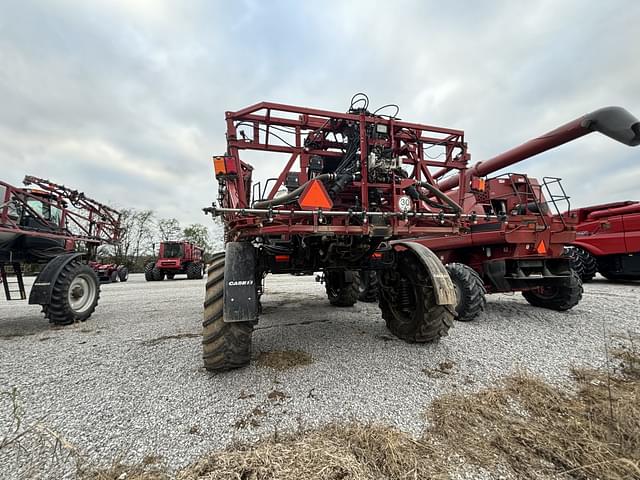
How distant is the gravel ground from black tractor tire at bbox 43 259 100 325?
0.80ft

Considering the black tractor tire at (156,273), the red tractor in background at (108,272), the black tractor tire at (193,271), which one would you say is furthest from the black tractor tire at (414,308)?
the black tractor tire at (156,273)

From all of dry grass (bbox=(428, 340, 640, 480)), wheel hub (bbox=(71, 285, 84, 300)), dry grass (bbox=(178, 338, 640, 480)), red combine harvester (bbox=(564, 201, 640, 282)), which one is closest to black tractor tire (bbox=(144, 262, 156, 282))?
wheel hub (bbox=(71, 285, 84, 300))

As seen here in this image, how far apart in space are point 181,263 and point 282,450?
694 inches

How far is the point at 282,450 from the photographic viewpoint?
4.97ft

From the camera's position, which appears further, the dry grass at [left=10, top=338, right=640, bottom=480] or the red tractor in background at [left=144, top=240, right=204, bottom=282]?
the red tractor in background at [left=144, top=240, right=204, bottom=282]

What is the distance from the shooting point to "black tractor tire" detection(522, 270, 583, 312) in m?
4.58

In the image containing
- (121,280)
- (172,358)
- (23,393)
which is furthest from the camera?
(121,280)

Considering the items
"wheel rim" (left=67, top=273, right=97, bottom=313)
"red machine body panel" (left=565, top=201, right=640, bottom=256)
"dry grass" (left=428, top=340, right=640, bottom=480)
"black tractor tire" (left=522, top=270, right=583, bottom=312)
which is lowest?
"dry grass" (left=428, top=340, right=640, bottom=480)

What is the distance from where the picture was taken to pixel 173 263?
16766 millimetres

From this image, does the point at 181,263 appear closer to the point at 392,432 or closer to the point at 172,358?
the point at 172,358

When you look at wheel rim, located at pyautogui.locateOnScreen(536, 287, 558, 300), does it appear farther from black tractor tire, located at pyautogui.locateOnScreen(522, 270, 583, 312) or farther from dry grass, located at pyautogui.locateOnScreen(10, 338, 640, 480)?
dry grass, located at pyautogui.locateOnScreen(10, 338, 640, 480)

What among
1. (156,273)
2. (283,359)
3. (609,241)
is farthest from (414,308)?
(156,273)

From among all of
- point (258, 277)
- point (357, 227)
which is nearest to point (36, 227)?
point (258, 277)

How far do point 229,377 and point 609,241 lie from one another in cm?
1028
